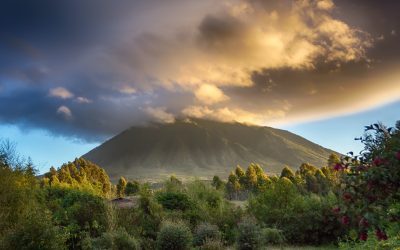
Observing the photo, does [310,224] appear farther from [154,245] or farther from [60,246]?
[60,246]

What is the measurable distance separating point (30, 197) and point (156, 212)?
957cm

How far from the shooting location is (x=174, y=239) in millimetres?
23109

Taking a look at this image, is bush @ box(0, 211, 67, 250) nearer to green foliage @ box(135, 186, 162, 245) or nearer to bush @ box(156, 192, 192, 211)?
green foliage @ box(135, 186, 162, 245)

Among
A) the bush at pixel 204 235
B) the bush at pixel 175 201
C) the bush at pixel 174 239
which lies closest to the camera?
the bush at pixel 174 239

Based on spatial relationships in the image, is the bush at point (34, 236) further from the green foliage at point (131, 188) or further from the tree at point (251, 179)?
the green foliage at point (131, 188)

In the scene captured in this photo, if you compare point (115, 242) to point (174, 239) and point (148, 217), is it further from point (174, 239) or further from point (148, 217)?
point (148, 217)

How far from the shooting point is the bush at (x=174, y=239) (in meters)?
23.1

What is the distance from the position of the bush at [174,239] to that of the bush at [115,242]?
1533 millimetres

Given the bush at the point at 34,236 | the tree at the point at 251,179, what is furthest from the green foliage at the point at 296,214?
the tree at the point at 251,179

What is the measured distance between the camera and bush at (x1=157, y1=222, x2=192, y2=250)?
2311cm

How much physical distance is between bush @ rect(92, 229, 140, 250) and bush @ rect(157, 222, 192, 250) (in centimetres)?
153

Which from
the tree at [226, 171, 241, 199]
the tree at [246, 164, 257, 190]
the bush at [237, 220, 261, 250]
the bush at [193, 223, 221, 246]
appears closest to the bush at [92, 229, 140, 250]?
the bush at [193, 223, 221, 246]

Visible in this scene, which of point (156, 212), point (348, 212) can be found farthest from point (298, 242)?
point (348, 212)

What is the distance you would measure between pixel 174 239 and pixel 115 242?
10.7 feet
